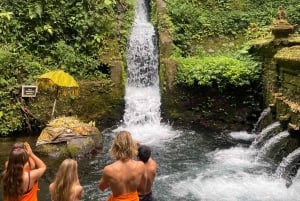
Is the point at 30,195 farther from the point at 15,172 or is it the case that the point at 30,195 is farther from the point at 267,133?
the point at 267,133

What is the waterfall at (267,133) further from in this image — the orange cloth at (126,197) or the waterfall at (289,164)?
the orange cloth at (126,197)

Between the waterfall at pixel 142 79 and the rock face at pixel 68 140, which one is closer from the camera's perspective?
the rock face at pixel 68 140

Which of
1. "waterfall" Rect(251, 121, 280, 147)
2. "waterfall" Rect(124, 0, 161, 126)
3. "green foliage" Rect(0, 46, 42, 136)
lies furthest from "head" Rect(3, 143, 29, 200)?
"waterfall" Rect(124, 0, 161, 126)

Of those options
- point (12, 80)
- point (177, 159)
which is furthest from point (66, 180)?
point (12, 80)

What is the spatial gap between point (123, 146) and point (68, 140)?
20.6ft

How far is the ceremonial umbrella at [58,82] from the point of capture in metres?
11.7

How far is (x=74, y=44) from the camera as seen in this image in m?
15.0

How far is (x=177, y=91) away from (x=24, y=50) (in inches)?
204

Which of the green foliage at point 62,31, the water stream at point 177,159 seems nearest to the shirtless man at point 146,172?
the water stream at point 177,159

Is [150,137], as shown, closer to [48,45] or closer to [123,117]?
[123,117]

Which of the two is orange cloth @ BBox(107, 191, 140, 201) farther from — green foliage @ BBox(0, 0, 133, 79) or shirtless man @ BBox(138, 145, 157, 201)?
green foliage @ BBox(0, 0, 133, 79)

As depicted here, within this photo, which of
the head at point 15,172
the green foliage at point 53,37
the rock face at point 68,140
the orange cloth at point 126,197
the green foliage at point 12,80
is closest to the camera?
the head at point 15,172

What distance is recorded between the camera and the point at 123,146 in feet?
16.9

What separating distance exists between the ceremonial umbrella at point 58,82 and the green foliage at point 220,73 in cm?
350
